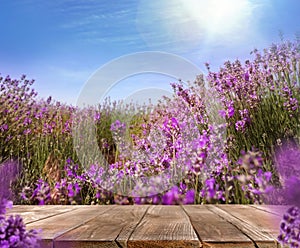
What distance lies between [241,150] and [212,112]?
354mm

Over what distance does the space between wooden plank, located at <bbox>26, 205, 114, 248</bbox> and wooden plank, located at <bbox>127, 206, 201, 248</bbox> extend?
0.79 feet

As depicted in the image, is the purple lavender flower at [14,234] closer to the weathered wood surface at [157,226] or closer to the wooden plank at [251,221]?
the weathered wood surface at [157,226]

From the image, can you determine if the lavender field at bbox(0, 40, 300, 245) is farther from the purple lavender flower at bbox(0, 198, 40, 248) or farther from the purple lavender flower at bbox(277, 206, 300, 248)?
the purple lavender flower at bbox(0, 198, 40, 248)

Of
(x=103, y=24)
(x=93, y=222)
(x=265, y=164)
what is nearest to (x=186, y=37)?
(x=103, y=24)

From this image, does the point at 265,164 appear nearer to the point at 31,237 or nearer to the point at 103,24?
the point at 103,24

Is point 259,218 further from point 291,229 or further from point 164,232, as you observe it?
point 164,232

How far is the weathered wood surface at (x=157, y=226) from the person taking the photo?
1.14 m

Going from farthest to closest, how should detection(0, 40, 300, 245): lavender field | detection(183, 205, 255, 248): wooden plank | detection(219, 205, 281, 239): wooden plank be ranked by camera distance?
1. detection(0, 40, 300, 245): lavender field
2. detection(219, 205, 281, 239): wooden plank
3. detection(183, 205, 255, 248): wooden plank

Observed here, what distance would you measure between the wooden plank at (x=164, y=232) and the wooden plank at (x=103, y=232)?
32 millimetres

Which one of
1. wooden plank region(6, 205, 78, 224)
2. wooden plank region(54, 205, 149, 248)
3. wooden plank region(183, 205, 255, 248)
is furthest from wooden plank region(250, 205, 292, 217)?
wooden plank region(6, 205, 78, 224)

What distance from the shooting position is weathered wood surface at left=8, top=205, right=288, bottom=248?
114 cm

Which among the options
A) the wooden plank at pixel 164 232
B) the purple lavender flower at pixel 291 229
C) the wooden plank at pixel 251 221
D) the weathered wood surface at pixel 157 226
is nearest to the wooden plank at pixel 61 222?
the weathered wood surface at pixel 157 226

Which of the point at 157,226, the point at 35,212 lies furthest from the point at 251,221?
the point at 35,212

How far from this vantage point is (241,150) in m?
2.30
